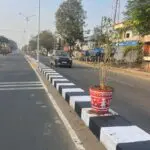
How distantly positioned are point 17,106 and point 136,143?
21.0 feet

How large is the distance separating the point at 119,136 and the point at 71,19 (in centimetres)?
7586

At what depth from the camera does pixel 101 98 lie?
9.27 meters

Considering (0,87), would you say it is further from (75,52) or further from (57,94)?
(75,52)

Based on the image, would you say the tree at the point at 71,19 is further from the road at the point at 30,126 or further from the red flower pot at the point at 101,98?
the red flower pot at the point at 101,98

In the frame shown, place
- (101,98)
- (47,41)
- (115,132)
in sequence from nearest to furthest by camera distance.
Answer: (115,132) < (101,98) < (47,41)

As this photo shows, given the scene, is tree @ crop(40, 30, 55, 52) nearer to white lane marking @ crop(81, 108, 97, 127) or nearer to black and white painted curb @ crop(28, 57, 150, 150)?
white lane marking @ crop(81, 108, 97, 127)

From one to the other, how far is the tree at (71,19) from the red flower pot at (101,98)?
72897 millimetres

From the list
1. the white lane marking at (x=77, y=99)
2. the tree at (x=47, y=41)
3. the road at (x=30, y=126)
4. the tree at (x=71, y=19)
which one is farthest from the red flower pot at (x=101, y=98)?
the tree at (x=47, y=41)

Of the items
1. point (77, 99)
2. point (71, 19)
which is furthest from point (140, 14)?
point (71, 19)

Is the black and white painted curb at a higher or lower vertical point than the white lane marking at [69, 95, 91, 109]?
higher

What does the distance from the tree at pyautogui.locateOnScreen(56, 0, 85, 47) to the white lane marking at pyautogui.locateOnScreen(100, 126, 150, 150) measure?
74452 mm

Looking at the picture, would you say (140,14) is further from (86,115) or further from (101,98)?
(101,98)

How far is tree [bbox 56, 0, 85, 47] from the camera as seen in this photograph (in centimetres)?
8175

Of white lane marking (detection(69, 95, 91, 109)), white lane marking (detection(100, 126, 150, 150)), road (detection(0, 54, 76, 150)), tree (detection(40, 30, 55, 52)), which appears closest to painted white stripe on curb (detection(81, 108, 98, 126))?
road (detection(0, 54, 76, 150))
